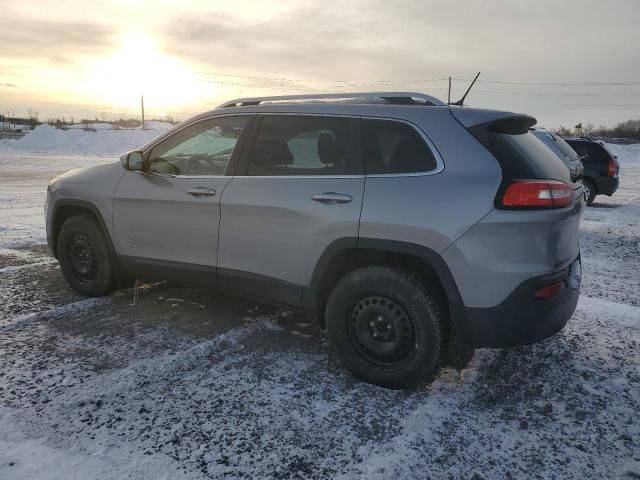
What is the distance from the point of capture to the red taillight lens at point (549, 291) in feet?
9.34

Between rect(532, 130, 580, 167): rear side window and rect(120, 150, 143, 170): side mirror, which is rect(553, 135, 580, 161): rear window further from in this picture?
rect(120, 150, 143, 170): side mirror

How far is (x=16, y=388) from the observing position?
123 inches

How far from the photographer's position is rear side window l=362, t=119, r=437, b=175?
3113 mm

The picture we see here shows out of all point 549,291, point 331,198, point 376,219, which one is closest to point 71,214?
point 331,198

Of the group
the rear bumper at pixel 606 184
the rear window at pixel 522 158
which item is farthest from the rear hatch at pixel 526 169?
the rear bumper at pixel 606 184

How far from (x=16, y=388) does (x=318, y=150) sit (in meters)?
2.49

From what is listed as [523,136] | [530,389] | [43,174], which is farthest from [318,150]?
[43,174]

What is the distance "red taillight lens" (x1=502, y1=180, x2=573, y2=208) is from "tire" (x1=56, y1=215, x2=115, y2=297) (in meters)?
3.56

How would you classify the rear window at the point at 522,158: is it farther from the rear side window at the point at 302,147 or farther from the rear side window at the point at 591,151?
the rear side window at the point at 591,151

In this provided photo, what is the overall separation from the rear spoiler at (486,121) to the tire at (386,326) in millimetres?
962

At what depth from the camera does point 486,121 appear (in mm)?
3023

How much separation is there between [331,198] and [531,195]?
1.22 meters

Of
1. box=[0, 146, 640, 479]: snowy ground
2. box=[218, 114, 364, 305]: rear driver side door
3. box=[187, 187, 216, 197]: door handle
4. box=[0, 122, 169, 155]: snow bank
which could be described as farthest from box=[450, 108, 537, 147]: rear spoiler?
box=[0, 122, 169, 155]: snow bank

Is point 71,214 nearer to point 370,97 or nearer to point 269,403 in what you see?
point 269,403
